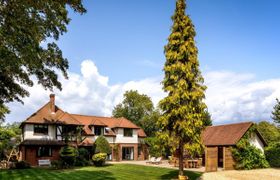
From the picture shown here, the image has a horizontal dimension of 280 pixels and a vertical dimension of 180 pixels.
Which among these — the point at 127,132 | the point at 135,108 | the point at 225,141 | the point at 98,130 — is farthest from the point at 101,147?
the point at 135,108

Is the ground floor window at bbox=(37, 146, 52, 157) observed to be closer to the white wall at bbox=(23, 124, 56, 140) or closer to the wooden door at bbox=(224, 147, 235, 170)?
the white wall at bbox=(23, 124, 56, 140)

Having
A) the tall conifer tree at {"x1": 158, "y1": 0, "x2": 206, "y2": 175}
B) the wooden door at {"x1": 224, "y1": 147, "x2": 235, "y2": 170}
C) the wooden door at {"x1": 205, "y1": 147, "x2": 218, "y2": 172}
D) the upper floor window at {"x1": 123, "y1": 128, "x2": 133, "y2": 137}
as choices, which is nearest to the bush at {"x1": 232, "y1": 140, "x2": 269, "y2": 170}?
the wooden door at {"x1": 224, "y1": 147, "x2": 235, "y2": 170}

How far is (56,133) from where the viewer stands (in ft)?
131

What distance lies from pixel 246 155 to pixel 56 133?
1010 inches

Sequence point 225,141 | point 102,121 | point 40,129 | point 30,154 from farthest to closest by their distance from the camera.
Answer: point 102,121, point 40,129, point 30,154, point 225,141

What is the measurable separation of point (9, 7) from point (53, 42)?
422 cm

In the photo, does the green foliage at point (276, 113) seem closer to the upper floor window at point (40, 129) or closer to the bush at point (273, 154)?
the bush at point (273, 154)

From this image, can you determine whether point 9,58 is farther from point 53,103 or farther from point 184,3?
point 53,103

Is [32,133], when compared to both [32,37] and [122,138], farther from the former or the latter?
[32,37]

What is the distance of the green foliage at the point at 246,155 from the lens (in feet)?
105

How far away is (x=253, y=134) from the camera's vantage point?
33969 mm

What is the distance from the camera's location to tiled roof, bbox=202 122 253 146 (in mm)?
32781

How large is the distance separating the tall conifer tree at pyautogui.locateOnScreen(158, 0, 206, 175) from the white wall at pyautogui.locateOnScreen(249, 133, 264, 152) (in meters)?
13.9

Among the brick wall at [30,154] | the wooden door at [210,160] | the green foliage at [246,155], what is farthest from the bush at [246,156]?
the brick wall at [30,154]
